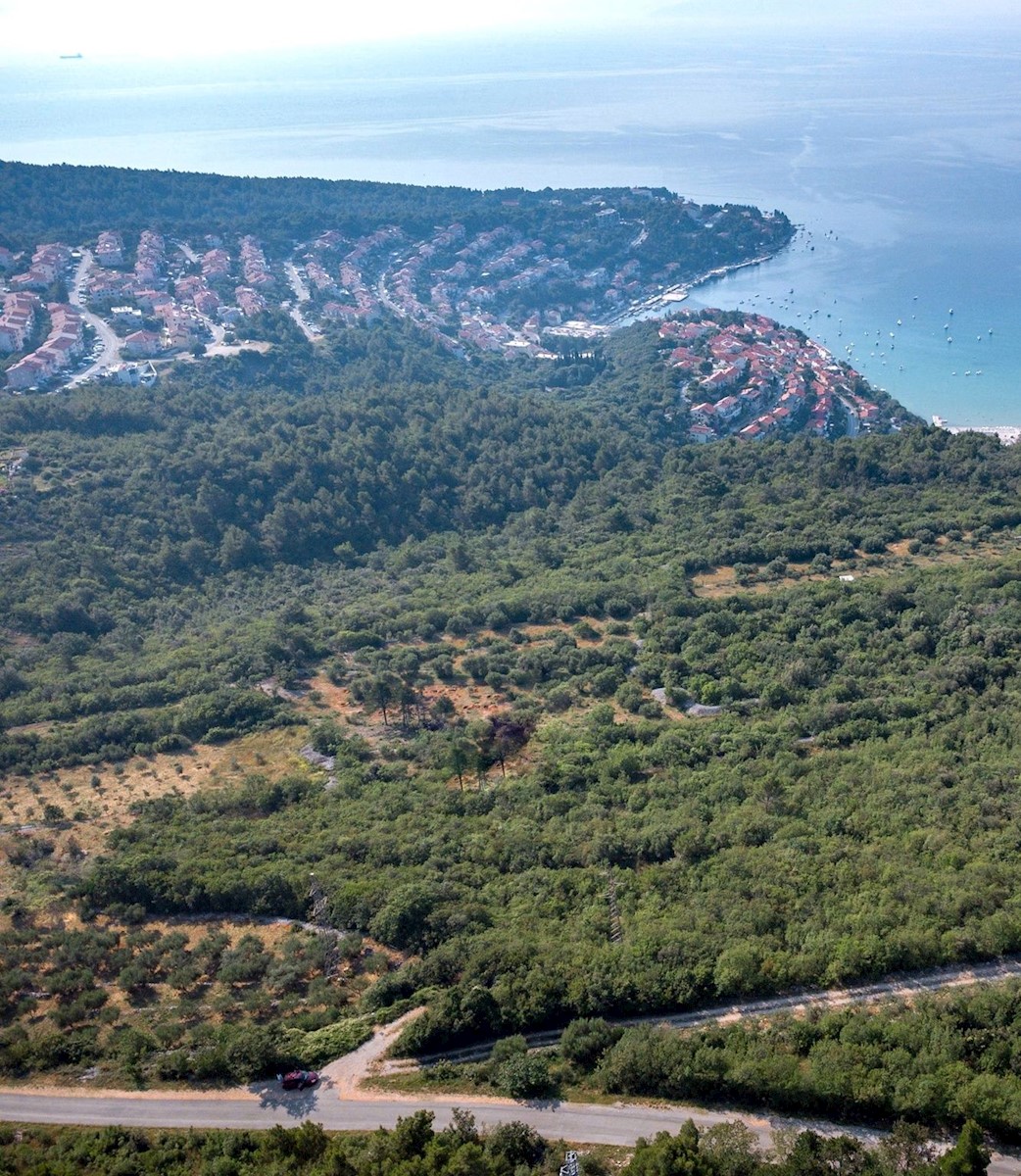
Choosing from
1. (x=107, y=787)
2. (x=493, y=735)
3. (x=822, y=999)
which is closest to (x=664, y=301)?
(x=493, y=735)

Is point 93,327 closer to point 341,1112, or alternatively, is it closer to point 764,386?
point 764,386

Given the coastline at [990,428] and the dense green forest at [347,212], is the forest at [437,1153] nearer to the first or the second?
the coastline at [990,428]

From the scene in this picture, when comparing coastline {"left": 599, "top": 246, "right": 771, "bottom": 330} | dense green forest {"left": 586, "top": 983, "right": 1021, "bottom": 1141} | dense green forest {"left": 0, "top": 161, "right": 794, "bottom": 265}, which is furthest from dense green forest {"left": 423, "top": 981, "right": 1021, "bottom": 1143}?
dense green forest {"left": 0, "top": 161, "right": 794, "bottom": 265}

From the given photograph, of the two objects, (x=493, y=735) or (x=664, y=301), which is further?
(x=664, y=301)

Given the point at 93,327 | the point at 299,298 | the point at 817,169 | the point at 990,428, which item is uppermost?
the point at 817,169

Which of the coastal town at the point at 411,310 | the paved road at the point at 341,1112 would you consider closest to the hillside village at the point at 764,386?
the coastal town at the point at 411,310

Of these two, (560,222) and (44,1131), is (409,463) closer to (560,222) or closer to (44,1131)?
(44,1131)

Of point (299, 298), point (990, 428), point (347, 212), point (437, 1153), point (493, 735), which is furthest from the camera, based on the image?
point (347, 212)

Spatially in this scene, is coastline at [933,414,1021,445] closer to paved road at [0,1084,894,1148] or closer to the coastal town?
the coastal town
